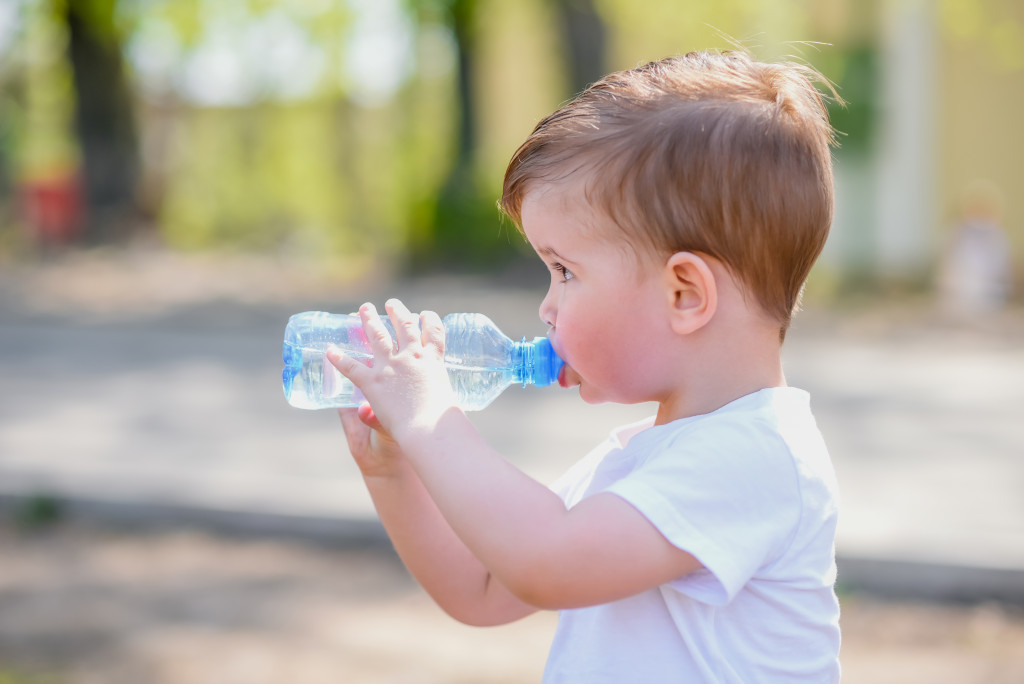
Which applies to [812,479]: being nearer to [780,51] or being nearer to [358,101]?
[780,51]

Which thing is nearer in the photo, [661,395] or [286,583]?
[661,395]

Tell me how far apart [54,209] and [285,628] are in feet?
51.6

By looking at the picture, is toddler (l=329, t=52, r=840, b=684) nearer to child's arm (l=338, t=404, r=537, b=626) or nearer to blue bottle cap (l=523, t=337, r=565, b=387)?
blue bottle cap (l=523, t=337, r=565, b=387)

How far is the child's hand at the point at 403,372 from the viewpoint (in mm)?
1639

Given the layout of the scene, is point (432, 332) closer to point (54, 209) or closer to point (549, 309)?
point (549, 309)

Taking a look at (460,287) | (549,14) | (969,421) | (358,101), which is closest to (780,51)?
(549,14)

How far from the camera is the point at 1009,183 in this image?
1634 centimetres

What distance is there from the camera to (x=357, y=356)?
208 cm

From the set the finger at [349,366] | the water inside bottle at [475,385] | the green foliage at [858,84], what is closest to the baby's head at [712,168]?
the finger at [349,366]

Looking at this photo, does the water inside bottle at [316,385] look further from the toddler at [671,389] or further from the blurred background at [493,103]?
the blurred background at [493,103]

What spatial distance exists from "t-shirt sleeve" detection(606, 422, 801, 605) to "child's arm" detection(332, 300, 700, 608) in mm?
27

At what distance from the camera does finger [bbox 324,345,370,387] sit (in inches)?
66.3

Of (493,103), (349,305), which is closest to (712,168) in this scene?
(349,305)

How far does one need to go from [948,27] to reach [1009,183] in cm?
254
